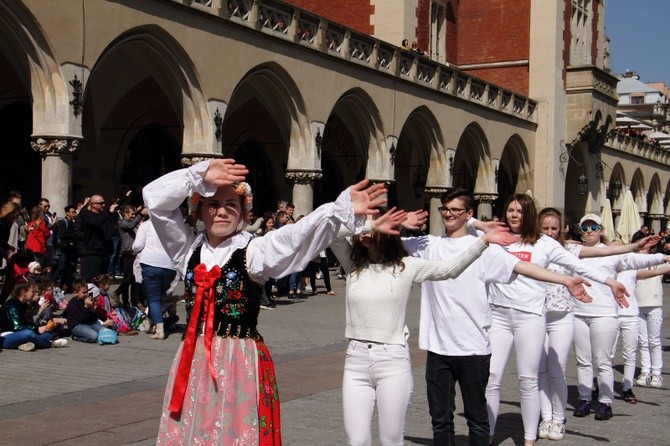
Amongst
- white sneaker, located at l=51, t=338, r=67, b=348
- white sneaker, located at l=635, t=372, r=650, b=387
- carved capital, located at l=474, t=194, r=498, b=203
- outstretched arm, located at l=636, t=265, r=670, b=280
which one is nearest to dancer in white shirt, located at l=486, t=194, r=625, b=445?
outstretched arm, located at l=636, t=265, r=670, b=280

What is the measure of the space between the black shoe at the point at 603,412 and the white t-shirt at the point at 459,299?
105 inches

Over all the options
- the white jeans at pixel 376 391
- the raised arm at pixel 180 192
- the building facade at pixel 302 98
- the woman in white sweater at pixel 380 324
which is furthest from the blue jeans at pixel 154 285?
the raised arm at pixel 180 192

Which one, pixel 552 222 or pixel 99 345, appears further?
pixel 99 345

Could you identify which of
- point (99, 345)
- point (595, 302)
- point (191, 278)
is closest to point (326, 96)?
point (99, 345)

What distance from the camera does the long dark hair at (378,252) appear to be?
550cm

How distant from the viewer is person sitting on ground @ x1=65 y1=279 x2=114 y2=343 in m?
11.6

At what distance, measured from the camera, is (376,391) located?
17.5 feet

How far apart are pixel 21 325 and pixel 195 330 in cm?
724

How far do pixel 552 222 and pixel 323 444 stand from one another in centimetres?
255

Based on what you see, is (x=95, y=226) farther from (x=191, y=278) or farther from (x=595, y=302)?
(x=191, y=278)

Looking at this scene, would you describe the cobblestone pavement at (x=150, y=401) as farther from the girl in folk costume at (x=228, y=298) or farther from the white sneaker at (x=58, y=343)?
the girl in folk costume at (x=228, y=298)

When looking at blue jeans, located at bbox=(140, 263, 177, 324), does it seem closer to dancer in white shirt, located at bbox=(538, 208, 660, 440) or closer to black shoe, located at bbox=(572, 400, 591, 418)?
black shoe, located at bbox=(572, 400, 591, 418)

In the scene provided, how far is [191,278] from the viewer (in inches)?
174

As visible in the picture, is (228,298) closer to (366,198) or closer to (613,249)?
(366,198)
